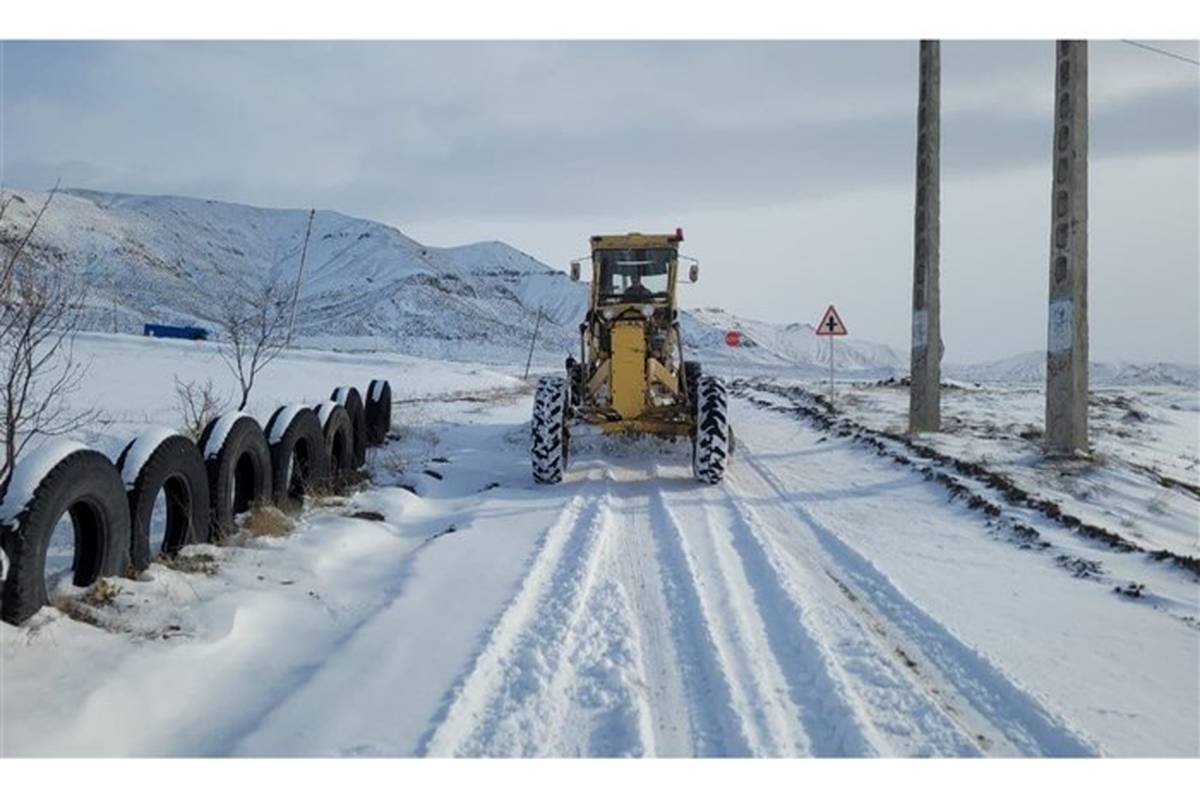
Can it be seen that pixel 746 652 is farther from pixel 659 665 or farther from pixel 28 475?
pixel 28 475

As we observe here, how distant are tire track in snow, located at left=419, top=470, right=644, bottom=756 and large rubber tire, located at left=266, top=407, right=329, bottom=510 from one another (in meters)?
3.07

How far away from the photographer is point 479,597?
5.34 meters

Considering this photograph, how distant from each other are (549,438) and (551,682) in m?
5.51

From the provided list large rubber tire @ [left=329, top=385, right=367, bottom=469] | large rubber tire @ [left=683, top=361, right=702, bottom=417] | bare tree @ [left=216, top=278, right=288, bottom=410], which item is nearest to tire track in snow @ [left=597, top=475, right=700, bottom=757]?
large rubber tire @ [left=683, top=361, right=702, bottom=417]

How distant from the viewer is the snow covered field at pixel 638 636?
355 cm

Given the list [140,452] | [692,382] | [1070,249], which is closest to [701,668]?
[140,452]

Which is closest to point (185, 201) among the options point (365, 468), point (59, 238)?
point (59, 238)

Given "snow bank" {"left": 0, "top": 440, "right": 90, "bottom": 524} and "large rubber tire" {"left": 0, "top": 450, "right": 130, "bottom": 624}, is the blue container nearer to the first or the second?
"large rubber tire" {"left": 0, "top": 450, "right": 130, "bottom": 624}

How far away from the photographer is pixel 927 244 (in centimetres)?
1389

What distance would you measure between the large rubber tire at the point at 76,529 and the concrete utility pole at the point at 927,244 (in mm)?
11839

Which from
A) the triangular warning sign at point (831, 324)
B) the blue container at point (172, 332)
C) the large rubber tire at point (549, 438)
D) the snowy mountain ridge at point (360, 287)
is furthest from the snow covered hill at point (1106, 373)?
the blue container at point (172, 332)

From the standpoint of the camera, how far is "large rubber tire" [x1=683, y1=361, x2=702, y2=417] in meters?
10.6

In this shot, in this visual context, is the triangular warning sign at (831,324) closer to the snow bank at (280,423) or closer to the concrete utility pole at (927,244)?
the concrete utility pole at (927,244)

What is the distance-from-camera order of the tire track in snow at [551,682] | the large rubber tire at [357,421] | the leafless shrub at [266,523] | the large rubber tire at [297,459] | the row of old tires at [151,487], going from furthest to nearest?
the large rubber tire at [357,421] → the large rubber tire at [297,459] → the leafless shrub at [266,523] → the row of old tires at [151,487] → the tire track in snow at [551,682]
